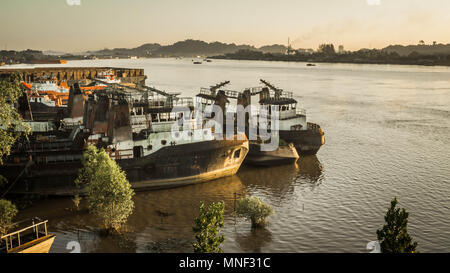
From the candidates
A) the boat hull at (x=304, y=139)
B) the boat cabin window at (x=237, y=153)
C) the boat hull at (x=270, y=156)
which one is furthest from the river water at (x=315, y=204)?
the boat cabin window at (x=237, y=153)

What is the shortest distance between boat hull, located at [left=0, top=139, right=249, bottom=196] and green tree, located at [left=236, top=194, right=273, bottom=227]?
654 centimetres

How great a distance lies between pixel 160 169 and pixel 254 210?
8243 mm

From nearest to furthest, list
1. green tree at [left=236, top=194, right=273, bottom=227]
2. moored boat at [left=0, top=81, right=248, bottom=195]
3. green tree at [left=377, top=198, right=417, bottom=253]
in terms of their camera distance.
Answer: green tree at [left=377, top=198, right=417, bottom=253] < green tree at [left=236, top=194, right=273, bottom=227] < moored boat at [left=0, top=81, right=248, bottom=195]

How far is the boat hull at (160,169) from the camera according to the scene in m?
24.1

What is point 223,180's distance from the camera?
28906mm

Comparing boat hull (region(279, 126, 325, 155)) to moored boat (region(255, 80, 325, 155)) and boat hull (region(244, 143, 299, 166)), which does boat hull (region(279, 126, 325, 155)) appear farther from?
boat hull (region(244, 143, 299, 166))

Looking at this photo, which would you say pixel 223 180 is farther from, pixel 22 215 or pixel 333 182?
pixel 22 215

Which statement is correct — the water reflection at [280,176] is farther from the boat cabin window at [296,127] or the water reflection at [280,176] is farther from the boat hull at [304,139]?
the boat cabin window at [296,127]

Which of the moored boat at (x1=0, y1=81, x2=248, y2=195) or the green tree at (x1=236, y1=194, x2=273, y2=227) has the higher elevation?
the moored boat at (x1=0, y1=81, x2=248, y2=195)

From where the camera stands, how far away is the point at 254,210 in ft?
69.1

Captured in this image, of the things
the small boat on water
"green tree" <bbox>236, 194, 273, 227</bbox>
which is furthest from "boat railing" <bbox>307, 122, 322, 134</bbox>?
the small boat on water

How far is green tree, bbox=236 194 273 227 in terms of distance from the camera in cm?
2103

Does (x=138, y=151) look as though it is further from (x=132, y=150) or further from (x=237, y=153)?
(x=237, y=153)

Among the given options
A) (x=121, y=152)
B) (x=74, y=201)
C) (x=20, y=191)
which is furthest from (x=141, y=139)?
(x=20, y=191)
